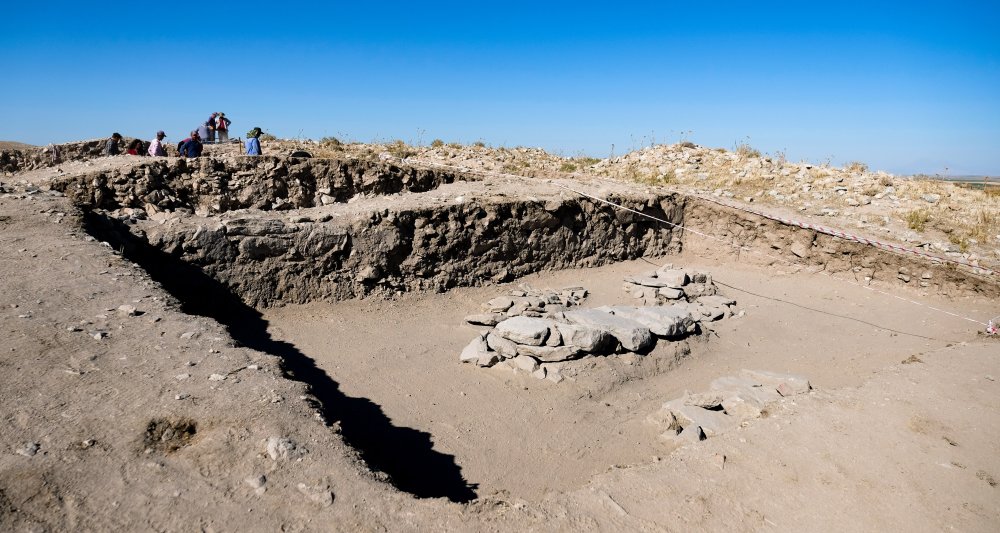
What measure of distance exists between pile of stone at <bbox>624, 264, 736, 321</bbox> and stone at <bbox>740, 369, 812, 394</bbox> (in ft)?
6.67

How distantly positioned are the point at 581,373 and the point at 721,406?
1.69m

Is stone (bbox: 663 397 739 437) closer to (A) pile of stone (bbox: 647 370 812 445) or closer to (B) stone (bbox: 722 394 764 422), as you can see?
(A) pile of stone (bbox: 647 370 812 445)

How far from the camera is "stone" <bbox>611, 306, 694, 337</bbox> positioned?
25.9ft

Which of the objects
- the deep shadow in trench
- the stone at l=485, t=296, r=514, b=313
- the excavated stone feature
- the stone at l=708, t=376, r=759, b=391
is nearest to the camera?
the deep shadow in trench

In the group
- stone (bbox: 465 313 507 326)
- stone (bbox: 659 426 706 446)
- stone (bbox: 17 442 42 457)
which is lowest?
stone (bbox: 659 426 706 446)

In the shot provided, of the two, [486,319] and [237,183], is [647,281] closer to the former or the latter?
[486,319]

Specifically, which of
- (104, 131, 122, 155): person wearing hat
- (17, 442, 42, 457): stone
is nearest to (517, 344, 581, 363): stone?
(17, 442, 42, 457): stone

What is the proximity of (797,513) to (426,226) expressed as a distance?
23.6ft

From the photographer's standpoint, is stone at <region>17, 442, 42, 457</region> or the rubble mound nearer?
stone at <region>17, 442, 42, 457</region>

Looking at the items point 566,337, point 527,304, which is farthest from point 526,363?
→ point 527,304

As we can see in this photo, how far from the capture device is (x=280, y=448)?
3.66m

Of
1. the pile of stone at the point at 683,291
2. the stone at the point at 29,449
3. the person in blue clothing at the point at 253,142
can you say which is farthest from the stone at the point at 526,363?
the person in blue clothing at the point at 253,142

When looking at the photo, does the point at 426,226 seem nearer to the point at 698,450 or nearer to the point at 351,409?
the point at 351,409

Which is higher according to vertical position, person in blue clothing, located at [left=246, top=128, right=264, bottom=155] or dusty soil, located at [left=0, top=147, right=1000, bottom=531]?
person in blue clothing, located at [left=246, top=128, right=264, bottom=155]
